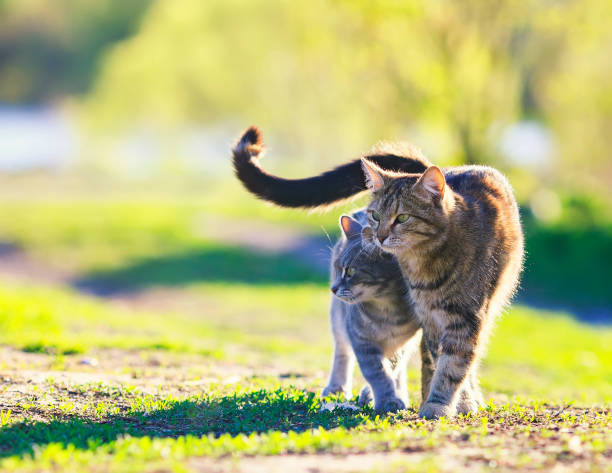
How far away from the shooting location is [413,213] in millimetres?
5266

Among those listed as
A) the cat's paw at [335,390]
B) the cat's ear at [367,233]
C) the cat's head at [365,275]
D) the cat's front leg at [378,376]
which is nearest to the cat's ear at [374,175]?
the cat's ear at [367,233]

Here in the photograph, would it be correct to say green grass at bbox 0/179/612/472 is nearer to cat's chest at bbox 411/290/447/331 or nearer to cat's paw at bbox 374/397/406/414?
cat's paw at bbox 374/397/406/414

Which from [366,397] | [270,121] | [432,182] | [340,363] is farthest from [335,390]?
[270,121]

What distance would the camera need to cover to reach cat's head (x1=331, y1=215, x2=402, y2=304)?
19.6 ft

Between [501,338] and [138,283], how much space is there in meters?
9.06

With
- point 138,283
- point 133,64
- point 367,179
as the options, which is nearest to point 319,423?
point 367,179

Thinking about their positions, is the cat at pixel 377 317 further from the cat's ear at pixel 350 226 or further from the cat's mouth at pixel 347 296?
the cat's ear at pixel 350 226

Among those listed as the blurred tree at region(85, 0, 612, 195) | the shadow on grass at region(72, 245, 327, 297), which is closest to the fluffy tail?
the shadow on grass at region(72, 245, 327, 297)

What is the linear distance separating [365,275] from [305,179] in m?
0.93

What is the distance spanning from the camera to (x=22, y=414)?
17.5 feet

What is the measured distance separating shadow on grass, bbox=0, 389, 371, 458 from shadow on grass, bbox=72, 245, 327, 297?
12680 mm

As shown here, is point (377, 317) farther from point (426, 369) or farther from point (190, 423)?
point (190, 423)

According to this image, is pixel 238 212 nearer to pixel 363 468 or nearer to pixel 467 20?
pixel 467 20

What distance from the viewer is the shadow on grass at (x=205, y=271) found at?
18.5 m
